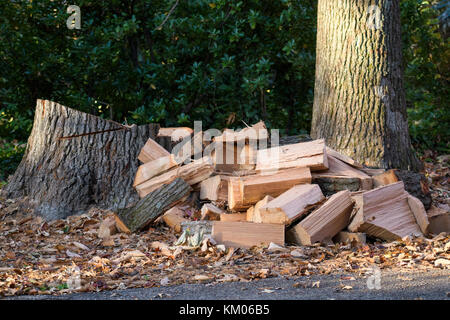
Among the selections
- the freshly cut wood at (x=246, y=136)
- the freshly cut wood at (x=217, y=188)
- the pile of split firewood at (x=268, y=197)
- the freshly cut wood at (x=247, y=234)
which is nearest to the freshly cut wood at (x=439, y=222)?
the pile of split firewood at (x=268, y=197)

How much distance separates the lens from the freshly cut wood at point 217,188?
469 centimetres

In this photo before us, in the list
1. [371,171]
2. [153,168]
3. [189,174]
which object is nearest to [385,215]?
[371,171]

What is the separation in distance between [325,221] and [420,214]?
81cm

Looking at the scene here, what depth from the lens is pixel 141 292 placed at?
3189 millimetres

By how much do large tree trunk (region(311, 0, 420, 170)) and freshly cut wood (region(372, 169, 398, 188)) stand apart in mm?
910

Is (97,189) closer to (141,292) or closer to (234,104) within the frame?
(141,292)

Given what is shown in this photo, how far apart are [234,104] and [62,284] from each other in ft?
15.1

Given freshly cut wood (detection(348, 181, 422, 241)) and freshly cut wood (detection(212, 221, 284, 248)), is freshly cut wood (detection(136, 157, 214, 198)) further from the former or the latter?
freshly cut wood (detection(348, 181, 422, 241))

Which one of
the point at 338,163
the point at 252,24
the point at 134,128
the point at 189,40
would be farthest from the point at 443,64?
the point at 134,128

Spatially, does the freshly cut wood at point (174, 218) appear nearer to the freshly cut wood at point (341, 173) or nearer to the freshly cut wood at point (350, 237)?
the freshly cut wood at point (341, 173)

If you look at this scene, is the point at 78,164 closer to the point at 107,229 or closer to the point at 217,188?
the point at 107,229

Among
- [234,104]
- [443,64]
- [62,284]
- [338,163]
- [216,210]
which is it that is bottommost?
[62,284]

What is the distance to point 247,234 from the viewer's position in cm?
404
